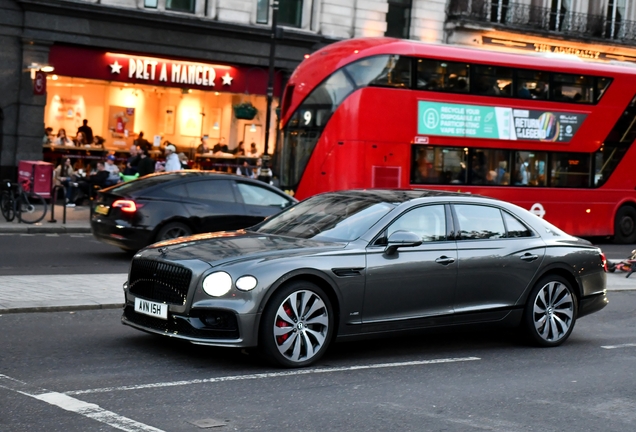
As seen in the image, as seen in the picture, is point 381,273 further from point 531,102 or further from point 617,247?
point 617,247

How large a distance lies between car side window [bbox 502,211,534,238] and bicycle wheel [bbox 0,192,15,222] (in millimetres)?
14500

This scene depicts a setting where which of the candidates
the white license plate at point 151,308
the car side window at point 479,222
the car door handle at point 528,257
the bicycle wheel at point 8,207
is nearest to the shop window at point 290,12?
the bicycle wheel at point 8,207

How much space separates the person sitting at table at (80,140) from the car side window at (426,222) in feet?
69.1

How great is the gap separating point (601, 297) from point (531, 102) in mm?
13892

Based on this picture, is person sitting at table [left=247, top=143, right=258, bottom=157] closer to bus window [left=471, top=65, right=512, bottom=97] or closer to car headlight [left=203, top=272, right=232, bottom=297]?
bus window [left=471, top=65, right=512, bottom=97]

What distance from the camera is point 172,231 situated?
16.6m

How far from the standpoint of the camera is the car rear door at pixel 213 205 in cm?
1669

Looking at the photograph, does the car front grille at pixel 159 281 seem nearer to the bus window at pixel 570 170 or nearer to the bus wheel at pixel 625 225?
the bus window at pixel 570 170

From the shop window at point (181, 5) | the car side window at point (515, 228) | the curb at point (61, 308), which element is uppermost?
the shop window at point (181, 5)

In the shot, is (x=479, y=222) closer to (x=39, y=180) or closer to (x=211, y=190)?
(x=211, y=190)

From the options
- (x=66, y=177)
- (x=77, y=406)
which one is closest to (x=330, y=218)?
(x=77, y=406)

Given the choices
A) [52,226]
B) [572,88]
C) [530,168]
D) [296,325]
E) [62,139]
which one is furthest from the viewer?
[62,139]

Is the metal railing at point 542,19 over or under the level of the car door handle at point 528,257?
over

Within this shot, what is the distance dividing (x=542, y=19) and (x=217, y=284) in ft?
112
